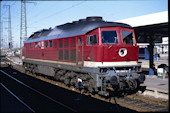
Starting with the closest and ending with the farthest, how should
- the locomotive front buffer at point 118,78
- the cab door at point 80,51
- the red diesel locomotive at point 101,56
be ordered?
the locomotive front buffer at point 118,78 → the red diesel locomotive at point 101,56 → the cab door at point 80,51

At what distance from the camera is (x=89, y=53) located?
11.2 m

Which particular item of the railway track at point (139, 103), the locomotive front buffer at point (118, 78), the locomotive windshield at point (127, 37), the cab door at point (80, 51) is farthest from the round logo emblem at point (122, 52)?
the railway track at point (139, 103)

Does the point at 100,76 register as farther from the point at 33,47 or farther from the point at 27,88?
the point at 33,47

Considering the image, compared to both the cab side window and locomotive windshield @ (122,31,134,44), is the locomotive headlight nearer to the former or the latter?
locomotive windshield @ (122,31,134,44)

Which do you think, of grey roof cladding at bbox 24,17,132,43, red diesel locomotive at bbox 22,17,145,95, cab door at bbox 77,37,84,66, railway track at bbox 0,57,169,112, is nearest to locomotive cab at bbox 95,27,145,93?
red diesel locomotive at bbox 22,17,145,95

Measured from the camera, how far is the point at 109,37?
11.0m

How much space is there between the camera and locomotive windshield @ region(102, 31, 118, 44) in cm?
1090

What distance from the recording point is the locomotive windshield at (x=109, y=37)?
Result: 1090 cm

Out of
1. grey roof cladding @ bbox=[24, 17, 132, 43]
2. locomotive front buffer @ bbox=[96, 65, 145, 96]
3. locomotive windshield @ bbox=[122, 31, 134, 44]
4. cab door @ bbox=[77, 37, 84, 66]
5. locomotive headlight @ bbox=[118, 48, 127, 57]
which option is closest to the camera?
locomotive front buffer @ bbox=[96, 65, 145, 96]

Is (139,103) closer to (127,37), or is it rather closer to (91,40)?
(127,37)

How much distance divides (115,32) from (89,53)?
Result: 1.84 meters

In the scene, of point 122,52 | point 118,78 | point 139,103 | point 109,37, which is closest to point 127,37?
point 122,52

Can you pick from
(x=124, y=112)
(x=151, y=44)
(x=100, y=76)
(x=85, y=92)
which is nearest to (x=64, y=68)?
(x=85, y=92)

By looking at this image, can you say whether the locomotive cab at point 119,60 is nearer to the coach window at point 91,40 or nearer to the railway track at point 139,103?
the coach window at point 91,40
